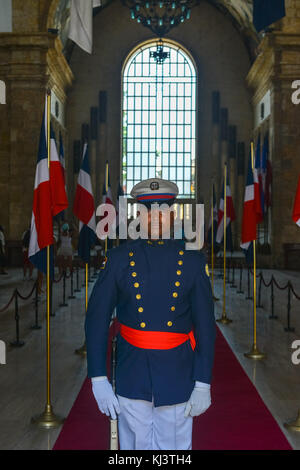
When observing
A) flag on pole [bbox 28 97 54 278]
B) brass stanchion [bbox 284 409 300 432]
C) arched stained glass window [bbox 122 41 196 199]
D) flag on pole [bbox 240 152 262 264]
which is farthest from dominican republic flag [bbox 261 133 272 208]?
brass stanchion [bbox 284 409 300 432]

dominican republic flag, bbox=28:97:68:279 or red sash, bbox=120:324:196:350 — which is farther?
dominican republic flag, bbox=28:97:68:279

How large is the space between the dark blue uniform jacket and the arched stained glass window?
26846 mm

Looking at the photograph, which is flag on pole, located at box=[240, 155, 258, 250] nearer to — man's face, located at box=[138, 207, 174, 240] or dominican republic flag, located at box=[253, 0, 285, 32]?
man's face, located at box=[138, 207, 174, 240]

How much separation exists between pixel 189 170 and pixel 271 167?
7.95m

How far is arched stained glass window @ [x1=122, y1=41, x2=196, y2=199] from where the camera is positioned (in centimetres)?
2984

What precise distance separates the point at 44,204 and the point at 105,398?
10.3ft

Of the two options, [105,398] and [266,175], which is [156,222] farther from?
[266,175]

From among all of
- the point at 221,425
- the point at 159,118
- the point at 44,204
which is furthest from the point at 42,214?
the point at 159,118

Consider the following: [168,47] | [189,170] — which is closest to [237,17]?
[168,47]

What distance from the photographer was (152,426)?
121 inches

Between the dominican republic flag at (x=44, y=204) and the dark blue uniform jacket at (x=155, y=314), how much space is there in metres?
2.65

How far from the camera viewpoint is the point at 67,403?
5.78m

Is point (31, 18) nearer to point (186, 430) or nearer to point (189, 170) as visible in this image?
point (189, 170)

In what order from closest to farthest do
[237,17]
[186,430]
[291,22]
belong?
[186,430]
[291,22]
[237,17]
